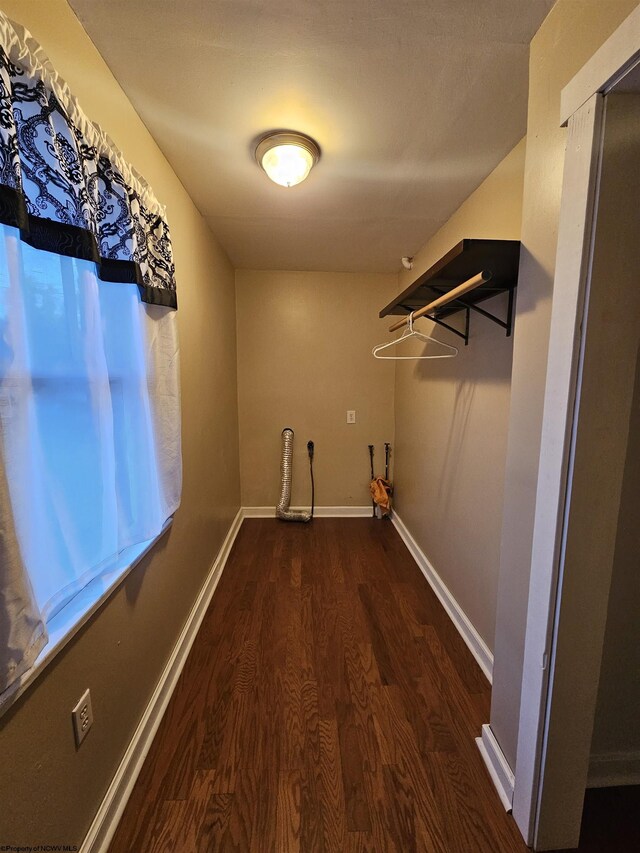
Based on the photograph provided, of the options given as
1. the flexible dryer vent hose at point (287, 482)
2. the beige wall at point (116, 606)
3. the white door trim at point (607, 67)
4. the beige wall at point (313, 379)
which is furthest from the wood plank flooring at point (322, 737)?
the white door trim at point (607, 67)

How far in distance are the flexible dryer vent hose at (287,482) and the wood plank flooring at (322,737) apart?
1063 millimetres

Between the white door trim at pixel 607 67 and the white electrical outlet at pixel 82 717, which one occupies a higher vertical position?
the white door trim at pixel 607 67

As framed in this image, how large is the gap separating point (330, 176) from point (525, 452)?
1.57 meters

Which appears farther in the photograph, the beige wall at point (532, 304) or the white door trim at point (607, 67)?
the beige wall at point (532, 304)

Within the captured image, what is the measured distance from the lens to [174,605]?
1603mm

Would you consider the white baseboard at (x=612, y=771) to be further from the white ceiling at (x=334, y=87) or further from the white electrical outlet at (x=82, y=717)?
the white ceiling at (x=334, y=87)

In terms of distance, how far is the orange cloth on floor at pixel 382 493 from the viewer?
3.21 meters

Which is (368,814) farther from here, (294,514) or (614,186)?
(294,514)

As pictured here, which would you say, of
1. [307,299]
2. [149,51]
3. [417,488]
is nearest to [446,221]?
[307,299]

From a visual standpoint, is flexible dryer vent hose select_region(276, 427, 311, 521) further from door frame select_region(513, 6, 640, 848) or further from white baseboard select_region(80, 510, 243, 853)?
door frame select_region(513, 6, 640, 848)

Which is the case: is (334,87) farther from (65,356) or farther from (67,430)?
(67,430)

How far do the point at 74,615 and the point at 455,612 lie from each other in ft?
6.13

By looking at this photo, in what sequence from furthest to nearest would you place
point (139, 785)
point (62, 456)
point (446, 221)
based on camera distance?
point (446, 221), point (139, 785), point (62, 456)

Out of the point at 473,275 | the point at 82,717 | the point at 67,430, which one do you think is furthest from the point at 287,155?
the point at 82,717
